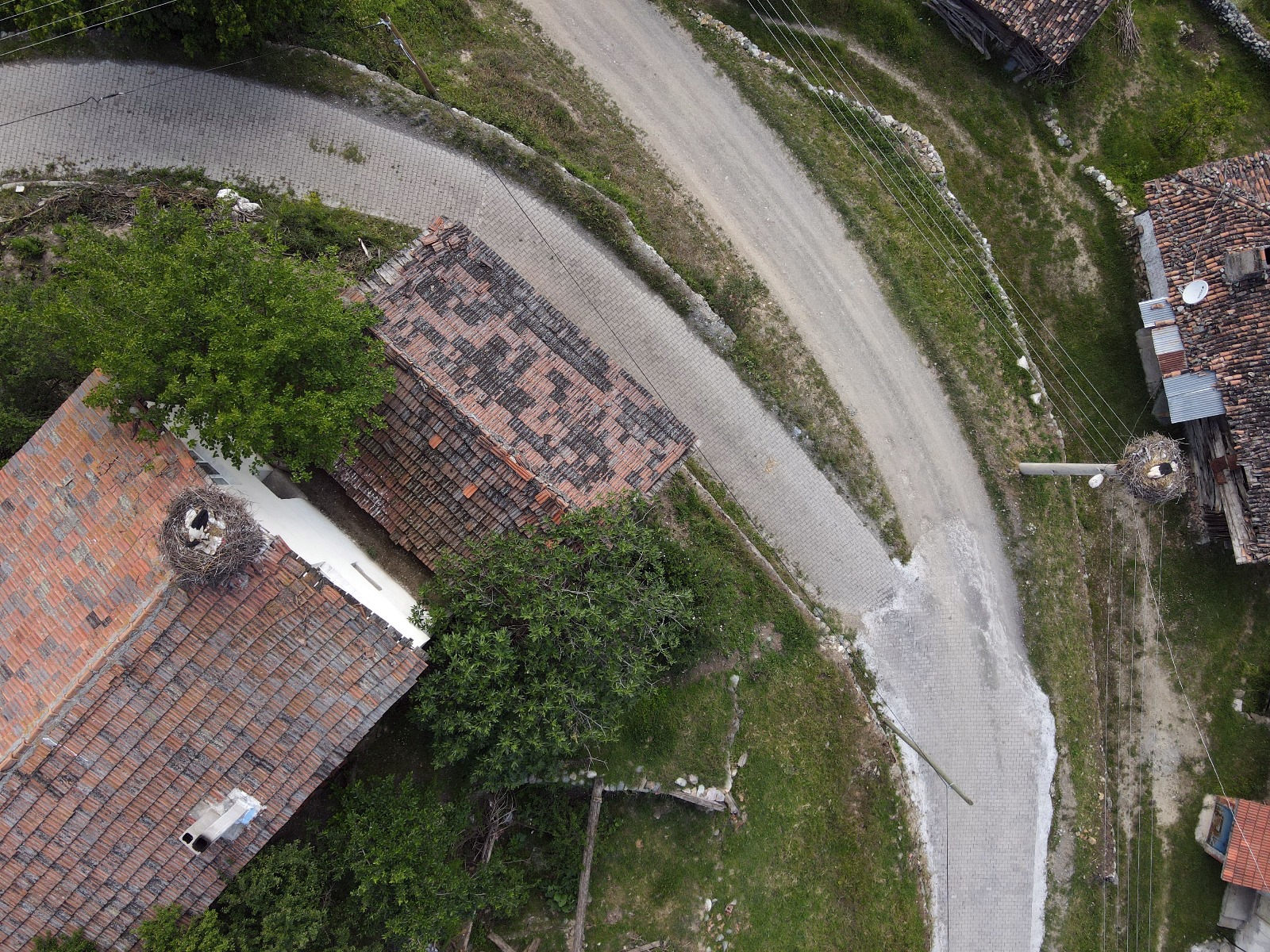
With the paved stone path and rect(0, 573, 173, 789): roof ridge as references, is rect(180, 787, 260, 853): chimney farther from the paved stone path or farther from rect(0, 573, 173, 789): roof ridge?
the paved stone path

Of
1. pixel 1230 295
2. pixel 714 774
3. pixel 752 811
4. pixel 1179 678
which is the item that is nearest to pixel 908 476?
pixel 1230 295

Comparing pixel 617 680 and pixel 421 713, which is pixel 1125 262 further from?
pixel 421 713

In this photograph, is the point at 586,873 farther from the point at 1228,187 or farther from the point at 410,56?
the point at 1228,187

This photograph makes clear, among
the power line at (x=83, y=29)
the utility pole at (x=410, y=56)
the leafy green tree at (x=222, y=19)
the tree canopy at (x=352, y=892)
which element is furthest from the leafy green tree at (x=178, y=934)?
the utility pole at (x=410, y=56)

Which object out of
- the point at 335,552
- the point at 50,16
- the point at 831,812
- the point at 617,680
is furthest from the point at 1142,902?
the point at 50,16

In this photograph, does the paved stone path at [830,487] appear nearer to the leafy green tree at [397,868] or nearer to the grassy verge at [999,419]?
the grassy verge at [999,419]

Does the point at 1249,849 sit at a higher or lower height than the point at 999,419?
lower
